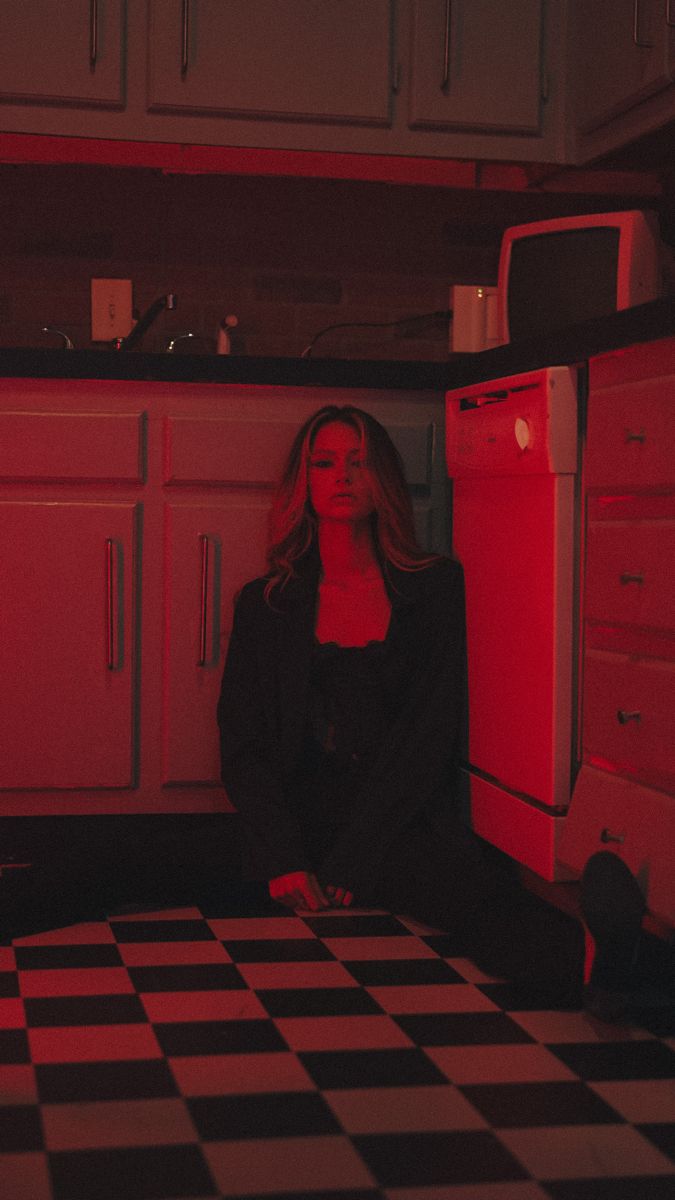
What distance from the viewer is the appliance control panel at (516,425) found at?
2.32 metres

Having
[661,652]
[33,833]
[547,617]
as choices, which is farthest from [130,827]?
→ [661,652]

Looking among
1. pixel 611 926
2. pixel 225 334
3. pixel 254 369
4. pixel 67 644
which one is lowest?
pixel 611 926

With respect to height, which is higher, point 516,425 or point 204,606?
point 516,425

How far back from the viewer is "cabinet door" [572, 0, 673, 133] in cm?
305

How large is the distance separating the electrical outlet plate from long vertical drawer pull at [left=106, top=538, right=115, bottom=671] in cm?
82

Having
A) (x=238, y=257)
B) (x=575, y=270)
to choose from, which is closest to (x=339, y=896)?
(x=575, y=270)

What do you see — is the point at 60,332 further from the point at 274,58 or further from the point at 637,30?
the point at 637,30

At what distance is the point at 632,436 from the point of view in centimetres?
210

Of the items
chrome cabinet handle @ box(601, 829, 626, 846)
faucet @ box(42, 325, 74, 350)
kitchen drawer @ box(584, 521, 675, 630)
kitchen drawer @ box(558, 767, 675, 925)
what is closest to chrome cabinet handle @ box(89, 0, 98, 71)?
faucet @ box(42, 325, 74, 350)

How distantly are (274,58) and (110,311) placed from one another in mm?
672

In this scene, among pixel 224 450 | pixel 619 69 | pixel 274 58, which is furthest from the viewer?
pixel 274 58

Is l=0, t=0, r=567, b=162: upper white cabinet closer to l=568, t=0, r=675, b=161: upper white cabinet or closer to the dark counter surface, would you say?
l=568, t=0, r=675, b=161: upper white cabinet

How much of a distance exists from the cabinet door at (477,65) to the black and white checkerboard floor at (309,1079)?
6.16 ft

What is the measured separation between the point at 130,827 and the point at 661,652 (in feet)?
→ 4.20
